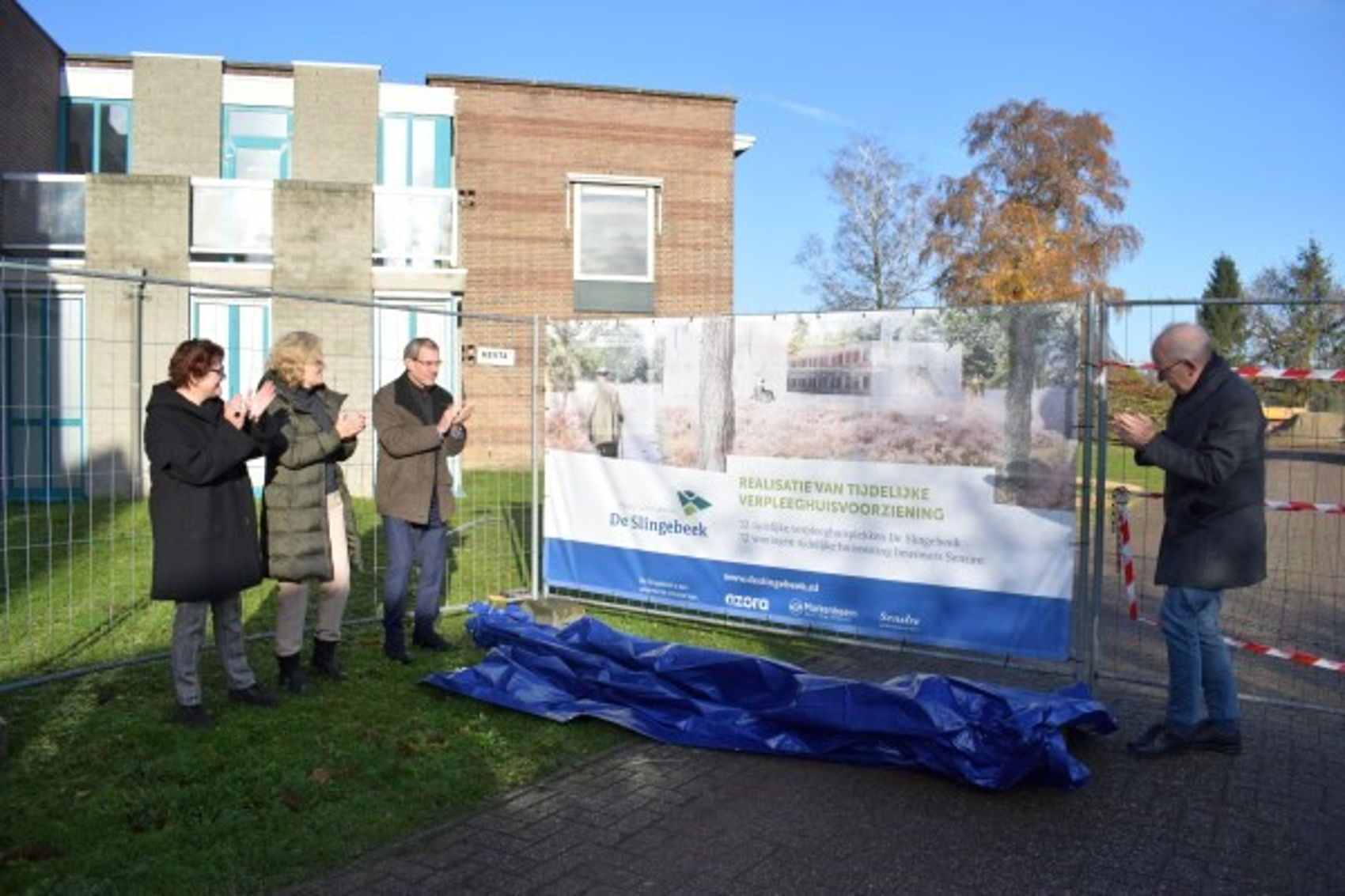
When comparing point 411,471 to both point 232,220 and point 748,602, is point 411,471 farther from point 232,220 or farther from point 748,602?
point 232,220

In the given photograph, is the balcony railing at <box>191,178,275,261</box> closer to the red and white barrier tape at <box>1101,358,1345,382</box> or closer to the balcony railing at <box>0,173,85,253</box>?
the balcony railing at <box>0,173,85,253</box>

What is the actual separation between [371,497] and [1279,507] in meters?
7.71

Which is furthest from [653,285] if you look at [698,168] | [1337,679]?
[1337,679]

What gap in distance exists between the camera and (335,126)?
20703 mm

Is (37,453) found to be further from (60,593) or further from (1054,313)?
(1054,313)

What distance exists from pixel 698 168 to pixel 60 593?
17701 mm

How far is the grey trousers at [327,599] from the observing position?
242 inches

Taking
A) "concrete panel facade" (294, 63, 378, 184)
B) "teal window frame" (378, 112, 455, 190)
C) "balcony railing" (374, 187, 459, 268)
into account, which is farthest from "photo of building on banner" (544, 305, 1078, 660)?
"teal window frame" (378, 112, 455, 190)

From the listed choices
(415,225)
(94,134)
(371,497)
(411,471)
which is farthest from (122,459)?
(94,134)

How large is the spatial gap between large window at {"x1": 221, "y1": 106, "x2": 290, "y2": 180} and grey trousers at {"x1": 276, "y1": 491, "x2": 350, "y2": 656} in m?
16.2

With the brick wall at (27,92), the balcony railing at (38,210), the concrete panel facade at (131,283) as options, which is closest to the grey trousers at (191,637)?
Answer: the concrete panel facade at (131,283)

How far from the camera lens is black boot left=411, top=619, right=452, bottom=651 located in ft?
23.9

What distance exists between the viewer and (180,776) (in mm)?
4832

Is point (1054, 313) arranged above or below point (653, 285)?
below
